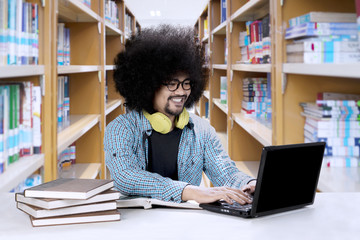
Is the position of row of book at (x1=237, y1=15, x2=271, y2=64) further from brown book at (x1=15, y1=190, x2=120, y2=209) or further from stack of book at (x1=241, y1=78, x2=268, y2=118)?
brown book at (x1=15, y1=190, x2=120, y2=209)

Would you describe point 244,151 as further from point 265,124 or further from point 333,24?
point 333,24

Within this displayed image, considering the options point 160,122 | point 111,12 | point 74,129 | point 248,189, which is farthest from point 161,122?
point 111,12

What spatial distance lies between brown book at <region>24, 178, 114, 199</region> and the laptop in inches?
12.3

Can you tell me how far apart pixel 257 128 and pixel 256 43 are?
2.22ft

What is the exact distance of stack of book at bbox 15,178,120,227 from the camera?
1.07 metres

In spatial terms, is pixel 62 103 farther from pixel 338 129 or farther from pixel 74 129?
pixel 338 129

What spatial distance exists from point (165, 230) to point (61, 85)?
7.63 ft

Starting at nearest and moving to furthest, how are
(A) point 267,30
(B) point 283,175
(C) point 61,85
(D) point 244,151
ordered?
(B) point 283,175 → (A) point 267,30 → (C) point 61,85 → (D) point 244,151

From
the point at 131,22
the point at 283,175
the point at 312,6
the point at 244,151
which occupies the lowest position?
the point at 244,151

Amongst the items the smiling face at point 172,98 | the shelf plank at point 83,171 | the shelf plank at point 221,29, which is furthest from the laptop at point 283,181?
the shelf plank at point 221,29

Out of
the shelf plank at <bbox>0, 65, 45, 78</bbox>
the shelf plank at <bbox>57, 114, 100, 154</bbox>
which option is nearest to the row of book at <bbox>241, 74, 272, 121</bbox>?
the shelf plank at <bbox>57, 114, 100, 154</bbox>

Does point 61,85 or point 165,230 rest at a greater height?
point 61,85

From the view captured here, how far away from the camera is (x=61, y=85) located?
124 inches

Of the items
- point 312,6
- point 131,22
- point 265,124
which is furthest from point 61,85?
point 131,22
